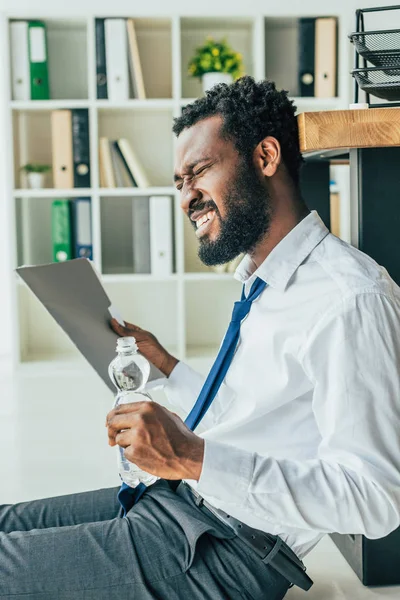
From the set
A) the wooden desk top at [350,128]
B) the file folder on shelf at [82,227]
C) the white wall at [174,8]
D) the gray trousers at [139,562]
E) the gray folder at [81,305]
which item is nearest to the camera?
the gray trousers at [139,562]

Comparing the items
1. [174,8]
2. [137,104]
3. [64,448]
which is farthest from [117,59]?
[64,448]

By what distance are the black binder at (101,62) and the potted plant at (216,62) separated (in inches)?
17.9

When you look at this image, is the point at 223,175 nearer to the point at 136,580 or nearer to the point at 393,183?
the point at 393,183

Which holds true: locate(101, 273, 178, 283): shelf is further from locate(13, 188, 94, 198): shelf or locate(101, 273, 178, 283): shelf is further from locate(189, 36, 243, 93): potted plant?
locate(189, 36, 243, 93): potted plant

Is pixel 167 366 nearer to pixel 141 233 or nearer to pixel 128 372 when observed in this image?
pixel 128 372

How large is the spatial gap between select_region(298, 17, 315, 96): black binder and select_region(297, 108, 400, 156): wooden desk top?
2.78 m

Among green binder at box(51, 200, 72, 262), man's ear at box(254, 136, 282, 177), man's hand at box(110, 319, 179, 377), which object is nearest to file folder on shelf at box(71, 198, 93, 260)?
green binder at box(51, 200, 72, 262)

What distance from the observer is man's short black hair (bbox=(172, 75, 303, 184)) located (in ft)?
4.36

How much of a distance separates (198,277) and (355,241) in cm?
249

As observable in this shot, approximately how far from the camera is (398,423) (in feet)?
3.35

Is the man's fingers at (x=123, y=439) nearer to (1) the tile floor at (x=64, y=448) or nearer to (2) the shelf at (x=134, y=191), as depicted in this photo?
(1) the tile floor at (x=64, y=448)

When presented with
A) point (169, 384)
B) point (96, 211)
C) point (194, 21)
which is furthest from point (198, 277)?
point (169, 384)

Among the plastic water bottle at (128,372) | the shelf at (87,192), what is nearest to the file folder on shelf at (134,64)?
the shelf at (87,192)

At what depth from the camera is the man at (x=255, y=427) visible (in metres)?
1.01
